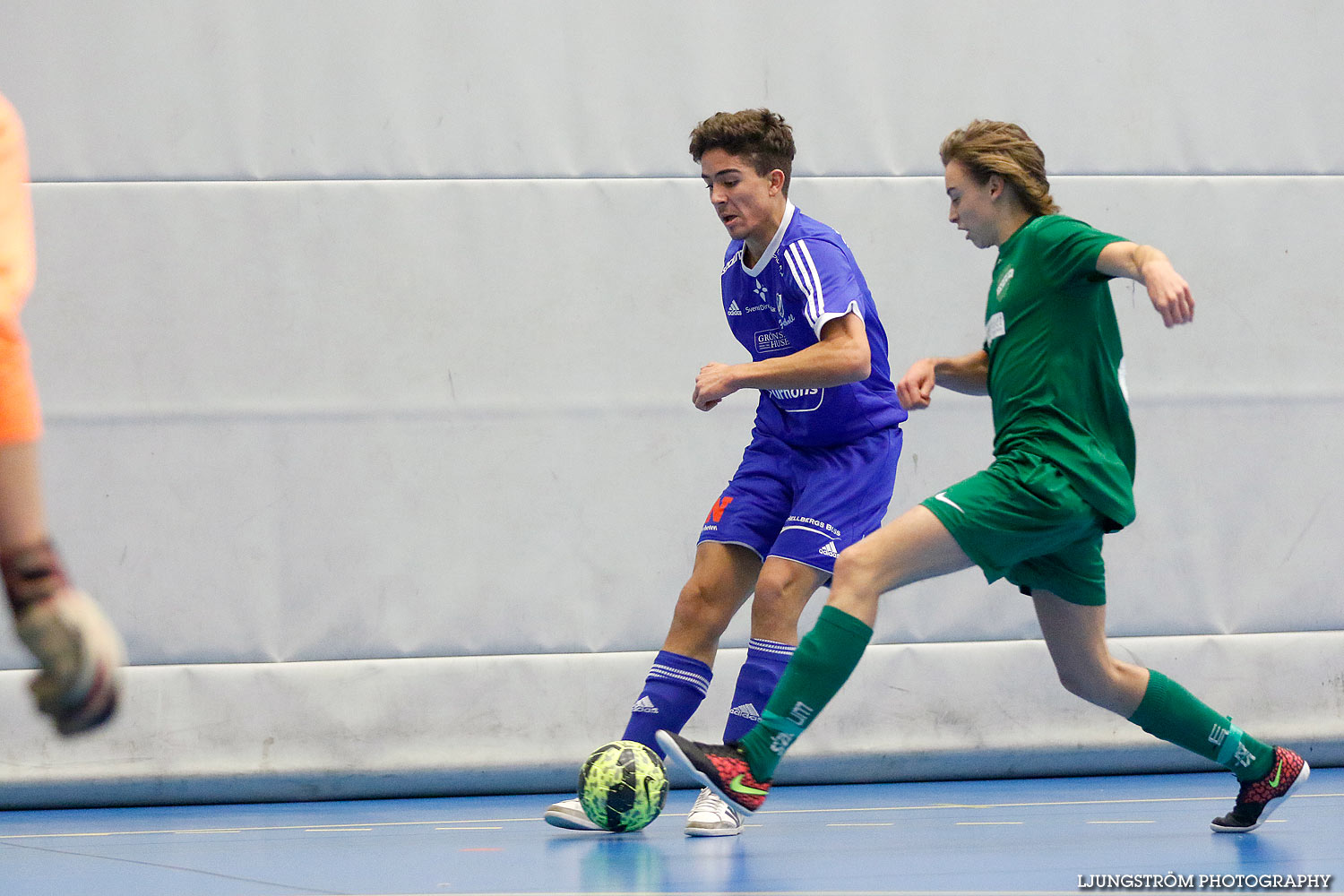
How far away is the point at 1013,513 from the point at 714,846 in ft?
4.01

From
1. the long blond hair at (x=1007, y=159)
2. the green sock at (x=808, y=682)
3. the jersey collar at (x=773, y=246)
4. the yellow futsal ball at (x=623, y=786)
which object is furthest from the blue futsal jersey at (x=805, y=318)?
the yellow futsal ball at (x=623, y=786)

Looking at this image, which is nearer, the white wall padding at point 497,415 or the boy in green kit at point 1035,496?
the boy in green kit at point 1035,496

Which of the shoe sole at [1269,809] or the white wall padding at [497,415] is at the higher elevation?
the white wall padding at [497,415]

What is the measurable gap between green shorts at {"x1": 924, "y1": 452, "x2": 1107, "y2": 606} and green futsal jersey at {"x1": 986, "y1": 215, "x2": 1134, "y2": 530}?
0.05 metres

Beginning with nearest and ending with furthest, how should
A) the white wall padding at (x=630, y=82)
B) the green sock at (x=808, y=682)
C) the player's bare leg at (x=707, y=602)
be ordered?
1. the green sock at (x=808, y=682)
2. the player's bare leg at (x=707, y=602)
3. the white wall padding at (x=630, y=82)

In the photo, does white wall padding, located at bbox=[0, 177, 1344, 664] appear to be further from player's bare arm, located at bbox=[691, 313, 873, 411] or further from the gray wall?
player's bare arm, located at bbox=[691, 313, 873, 411]

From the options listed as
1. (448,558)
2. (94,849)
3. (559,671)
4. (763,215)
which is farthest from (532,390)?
(94,849)

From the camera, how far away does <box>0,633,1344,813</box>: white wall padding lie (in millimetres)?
4852

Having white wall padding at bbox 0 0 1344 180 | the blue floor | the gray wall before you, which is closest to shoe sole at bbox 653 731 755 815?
the blue floor

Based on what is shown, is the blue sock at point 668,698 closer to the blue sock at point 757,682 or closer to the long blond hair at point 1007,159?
the blue sock at point 757,682

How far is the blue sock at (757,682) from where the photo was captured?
12.3 ft

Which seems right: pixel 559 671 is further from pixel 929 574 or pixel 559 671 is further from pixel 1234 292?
pixel 1234 292

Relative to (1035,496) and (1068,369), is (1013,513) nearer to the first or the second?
(1035,496)

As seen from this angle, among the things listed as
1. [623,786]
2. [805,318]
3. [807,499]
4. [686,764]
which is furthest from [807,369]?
[623,786]
